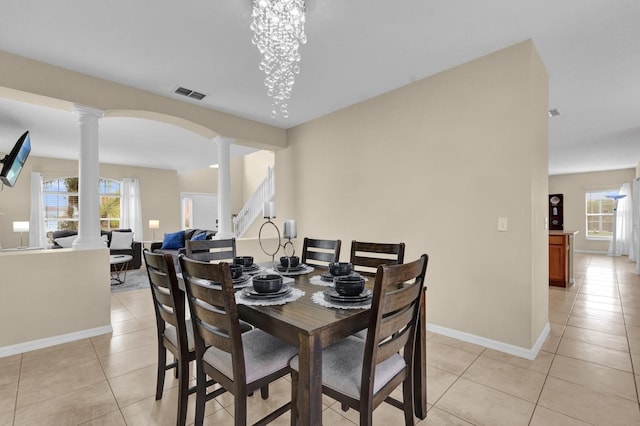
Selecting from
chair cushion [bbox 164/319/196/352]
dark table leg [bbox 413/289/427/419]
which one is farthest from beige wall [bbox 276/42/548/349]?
chair cushion [bbox 164/319/196/352]

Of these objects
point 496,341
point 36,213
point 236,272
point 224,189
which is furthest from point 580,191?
point 36,213

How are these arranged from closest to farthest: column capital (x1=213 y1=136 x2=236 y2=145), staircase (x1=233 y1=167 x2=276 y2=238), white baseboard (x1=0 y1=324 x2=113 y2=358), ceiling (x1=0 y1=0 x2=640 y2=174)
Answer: ceiling (x1=0 y1=0 x2=640 y2=174) → white baseboard (x1=0 y1=324 x2=113 y2=358) → column capital (x1=213 y1=136 x2=236 y2=145) → staircase (x1=233 y1=167 x2=276 y2=238)

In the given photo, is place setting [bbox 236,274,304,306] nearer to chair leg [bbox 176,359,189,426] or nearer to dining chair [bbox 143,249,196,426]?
dining chair [bbox 143,249,196,426]

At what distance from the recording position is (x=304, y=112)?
4.18m

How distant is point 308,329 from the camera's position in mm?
1190

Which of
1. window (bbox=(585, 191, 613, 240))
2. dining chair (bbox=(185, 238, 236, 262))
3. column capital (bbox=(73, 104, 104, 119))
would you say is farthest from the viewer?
window (bbox=(585, 191, 613, 240))

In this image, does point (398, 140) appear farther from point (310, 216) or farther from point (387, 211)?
point (310, 216)

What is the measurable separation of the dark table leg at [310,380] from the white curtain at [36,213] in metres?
8.55

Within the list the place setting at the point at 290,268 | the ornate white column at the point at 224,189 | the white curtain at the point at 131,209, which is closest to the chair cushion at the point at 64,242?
the white curtain at the point at 131,209

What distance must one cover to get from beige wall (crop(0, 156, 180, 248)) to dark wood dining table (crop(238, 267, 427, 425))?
8.25 meters

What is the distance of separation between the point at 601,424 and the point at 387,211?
2.32 m

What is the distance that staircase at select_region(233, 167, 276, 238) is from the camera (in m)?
6.47

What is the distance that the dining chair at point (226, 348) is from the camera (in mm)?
1318

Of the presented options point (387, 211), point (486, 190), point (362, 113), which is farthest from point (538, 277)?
point (362, 113)
